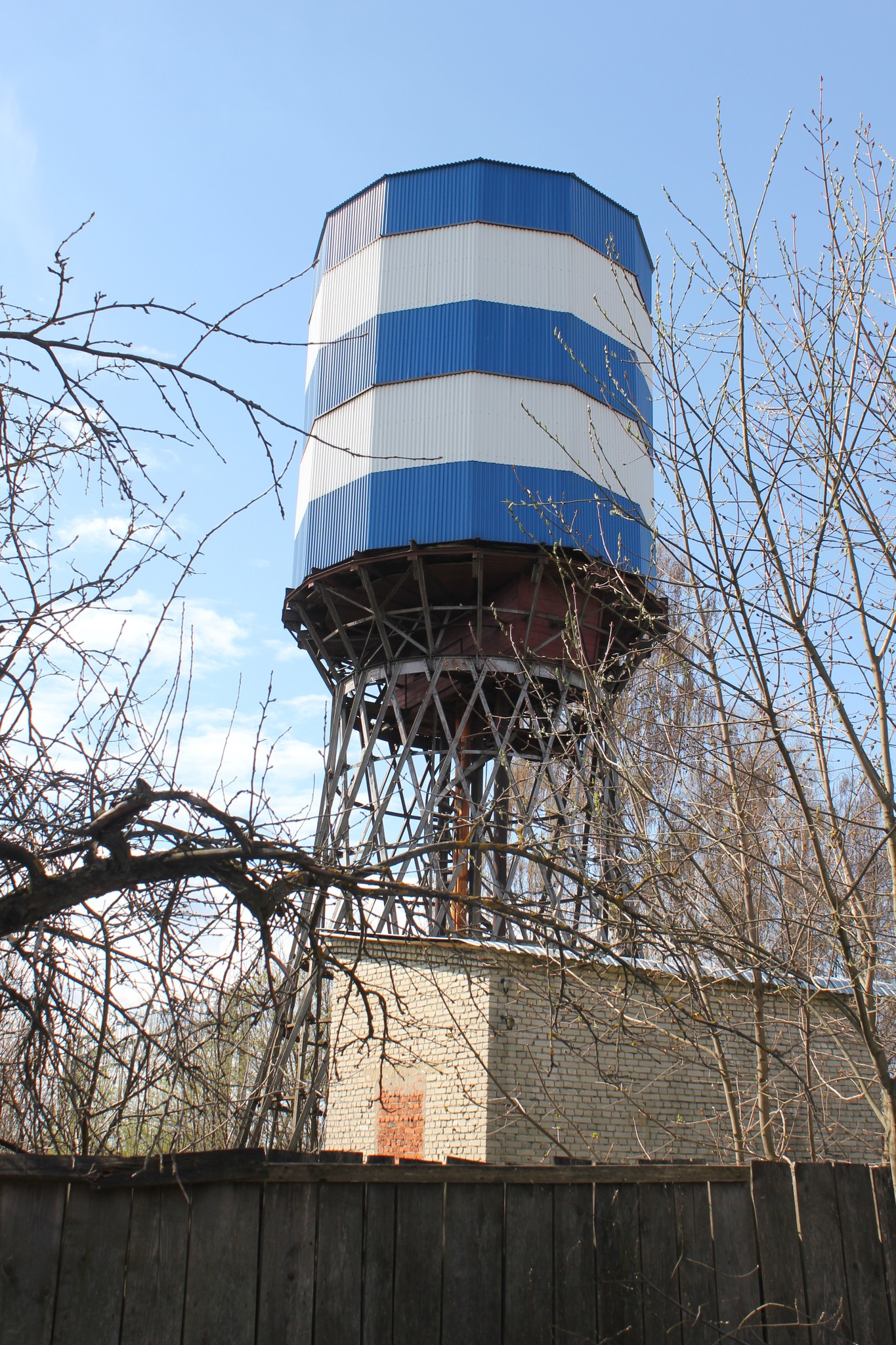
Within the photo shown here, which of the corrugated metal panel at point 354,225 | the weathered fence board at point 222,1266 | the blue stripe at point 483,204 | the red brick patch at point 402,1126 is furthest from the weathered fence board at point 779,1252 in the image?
the corrugated metal panel at point 354,225

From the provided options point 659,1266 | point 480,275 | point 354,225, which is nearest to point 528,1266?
point 659,1266

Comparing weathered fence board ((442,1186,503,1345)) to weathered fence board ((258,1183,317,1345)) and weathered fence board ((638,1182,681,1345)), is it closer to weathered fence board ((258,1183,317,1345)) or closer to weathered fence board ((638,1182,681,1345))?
weathered fence board ((258,1183,317,1345))

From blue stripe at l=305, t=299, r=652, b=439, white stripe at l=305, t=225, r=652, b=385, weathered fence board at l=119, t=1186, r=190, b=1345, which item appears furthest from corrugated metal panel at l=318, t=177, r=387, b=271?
weathered fence board at l=119, t=1186, r=190, b=1345

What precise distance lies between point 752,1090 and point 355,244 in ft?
41.9

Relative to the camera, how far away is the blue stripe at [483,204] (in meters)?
16.5

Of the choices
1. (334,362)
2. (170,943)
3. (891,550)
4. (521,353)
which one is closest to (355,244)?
(334,362)

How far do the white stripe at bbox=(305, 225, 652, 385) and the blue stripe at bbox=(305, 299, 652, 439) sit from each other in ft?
0.53

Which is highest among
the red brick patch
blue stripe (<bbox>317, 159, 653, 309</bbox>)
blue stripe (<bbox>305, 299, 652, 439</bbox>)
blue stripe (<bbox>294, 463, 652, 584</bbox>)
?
blue stripe (<bbox>317, 159, 653, 309</bbox>)

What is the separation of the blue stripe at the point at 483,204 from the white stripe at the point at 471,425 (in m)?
2.54

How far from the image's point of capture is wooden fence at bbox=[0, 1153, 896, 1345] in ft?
9.75

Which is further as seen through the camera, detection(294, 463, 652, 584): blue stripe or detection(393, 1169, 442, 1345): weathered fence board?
detection(294, 463, 652, 584): blue stripe

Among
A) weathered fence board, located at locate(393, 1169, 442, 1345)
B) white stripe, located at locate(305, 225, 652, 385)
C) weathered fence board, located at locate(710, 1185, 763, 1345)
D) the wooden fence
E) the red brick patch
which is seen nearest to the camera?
the wooden fence

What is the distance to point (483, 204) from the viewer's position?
16.5 meters

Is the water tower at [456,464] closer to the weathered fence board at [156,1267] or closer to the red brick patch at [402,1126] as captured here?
the red brick patch at [402,1126]
